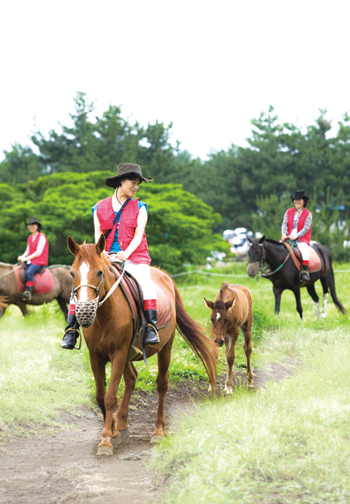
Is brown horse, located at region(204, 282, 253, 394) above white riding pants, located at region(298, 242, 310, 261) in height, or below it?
below

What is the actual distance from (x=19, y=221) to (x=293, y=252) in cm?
1478

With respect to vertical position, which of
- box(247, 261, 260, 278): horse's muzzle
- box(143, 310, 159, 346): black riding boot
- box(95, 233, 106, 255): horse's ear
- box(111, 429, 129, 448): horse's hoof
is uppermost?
box(95, 233, 106, 255): horse's ear

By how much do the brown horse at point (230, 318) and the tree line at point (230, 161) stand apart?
2577cm

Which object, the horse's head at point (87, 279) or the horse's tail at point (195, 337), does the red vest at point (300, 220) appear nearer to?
the horse's tail at point (195, 337)

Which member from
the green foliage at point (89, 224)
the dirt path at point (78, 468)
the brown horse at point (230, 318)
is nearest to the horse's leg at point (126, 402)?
the dirt path at point (78, 468)

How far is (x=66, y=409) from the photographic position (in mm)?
6582

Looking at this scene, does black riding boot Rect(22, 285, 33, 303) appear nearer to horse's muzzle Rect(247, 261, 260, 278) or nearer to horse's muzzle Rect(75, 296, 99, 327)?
horse's muzzle Rect(247, 261, 260, 278)

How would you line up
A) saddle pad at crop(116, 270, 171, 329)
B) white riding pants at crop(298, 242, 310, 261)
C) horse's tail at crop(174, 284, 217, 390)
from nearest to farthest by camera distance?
saddle pad at crop(116, 270, 171, 329), horse's tail at crop(174, 284, 217, 390), white riding pants at crop(298, 242, 310, 261)

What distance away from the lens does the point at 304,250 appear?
12555 mm

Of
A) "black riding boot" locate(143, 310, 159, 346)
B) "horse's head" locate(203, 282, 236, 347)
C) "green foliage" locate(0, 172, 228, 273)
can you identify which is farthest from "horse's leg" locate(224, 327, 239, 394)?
"green foliage" locate(0, 172, 228, 273)

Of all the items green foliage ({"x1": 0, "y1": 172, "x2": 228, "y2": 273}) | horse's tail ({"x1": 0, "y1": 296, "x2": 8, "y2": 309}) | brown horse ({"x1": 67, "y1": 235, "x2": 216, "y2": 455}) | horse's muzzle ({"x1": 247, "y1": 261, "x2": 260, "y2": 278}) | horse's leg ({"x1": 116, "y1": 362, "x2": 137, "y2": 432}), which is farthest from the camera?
green foliage ({"x1": 0, "y1": 172, "x2": 228, "y2": 273})

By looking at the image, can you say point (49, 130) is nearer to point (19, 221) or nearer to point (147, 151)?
point (147, 151)

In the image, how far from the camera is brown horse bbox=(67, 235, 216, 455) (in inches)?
181

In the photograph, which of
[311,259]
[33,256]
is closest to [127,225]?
[33,256]
